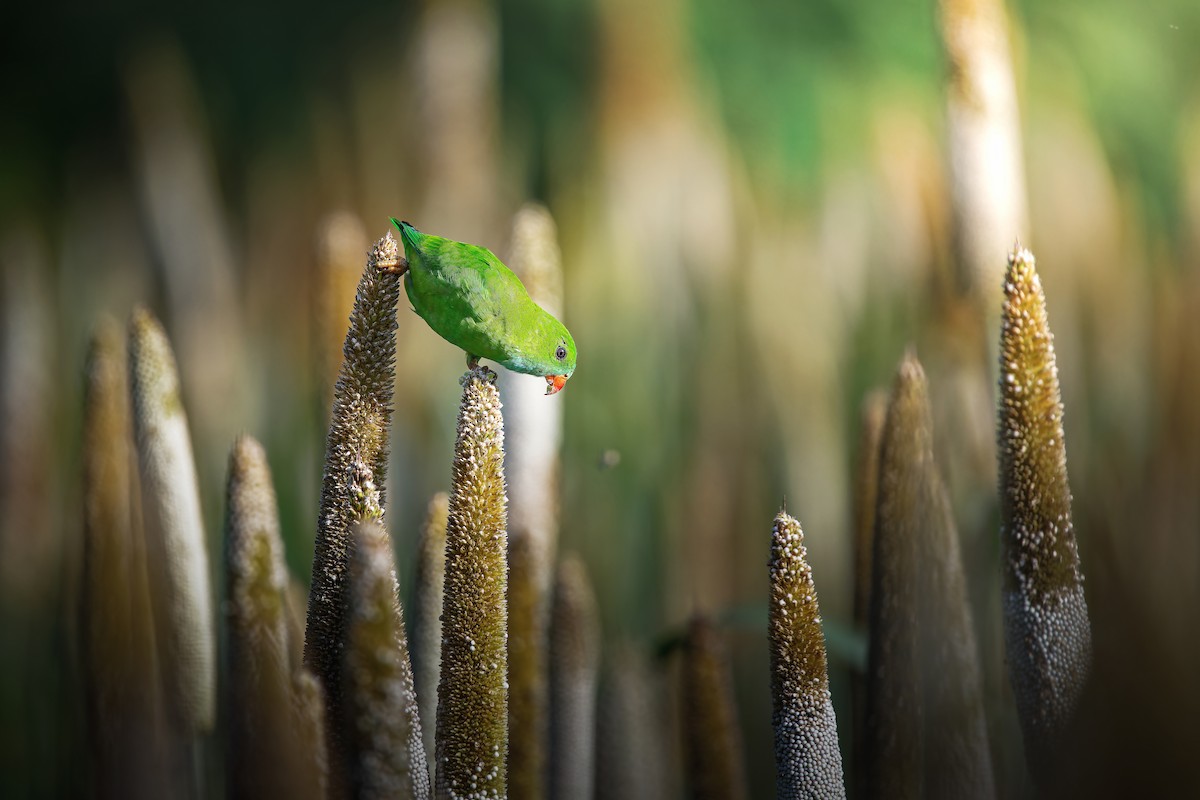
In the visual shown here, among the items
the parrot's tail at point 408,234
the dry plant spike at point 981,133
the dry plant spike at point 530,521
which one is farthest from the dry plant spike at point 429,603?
the dry plant spike at point 981,133

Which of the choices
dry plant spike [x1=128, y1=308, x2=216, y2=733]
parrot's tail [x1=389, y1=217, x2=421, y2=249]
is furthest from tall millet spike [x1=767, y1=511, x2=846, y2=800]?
dry plant spike [x1=128, y1=308, x2=216, y2=733]

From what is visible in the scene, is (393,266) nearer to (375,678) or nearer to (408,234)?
(408,234)

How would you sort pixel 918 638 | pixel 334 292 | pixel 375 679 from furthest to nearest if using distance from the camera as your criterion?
pixel 334 292, pixel 918 638, pixel 375 679

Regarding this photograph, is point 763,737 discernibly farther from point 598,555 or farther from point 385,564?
point 385,564

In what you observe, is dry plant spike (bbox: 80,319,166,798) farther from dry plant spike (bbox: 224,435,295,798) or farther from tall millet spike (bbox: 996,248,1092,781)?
tall millet spike (bbox: 996,248,1092,781)

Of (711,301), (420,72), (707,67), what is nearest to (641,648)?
(711,301)

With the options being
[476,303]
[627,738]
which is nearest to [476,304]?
[476,303]

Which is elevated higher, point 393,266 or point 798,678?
point 393,266
